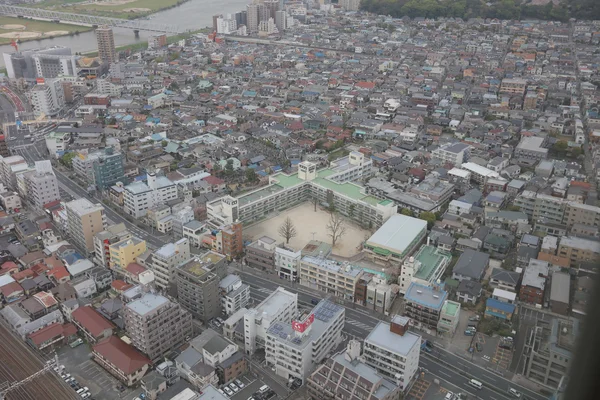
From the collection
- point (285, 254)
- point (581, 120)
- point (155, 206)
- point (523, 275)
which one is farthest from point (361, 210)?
point (581, 120)

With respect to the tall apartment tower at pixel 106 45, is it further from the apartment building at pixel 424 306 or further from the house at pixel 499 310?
the house at pixel 499 310

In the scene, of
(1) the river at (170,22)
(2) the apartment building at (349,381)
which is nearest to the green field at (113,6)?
(1) the river at (170,22)

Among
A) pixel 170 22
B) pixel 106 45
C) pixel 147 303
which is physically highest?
pixel 106 45

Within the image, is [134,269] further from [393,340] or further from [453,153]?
[453,153]

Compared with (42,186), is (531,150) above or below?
below

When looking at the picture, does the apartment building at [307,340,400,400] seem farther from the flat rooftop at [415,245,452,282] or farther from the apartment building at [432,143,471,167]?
the apartment building at [432,143,471,167]

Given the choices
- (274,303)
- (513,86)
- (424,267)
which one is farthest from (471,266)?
(513,86)
